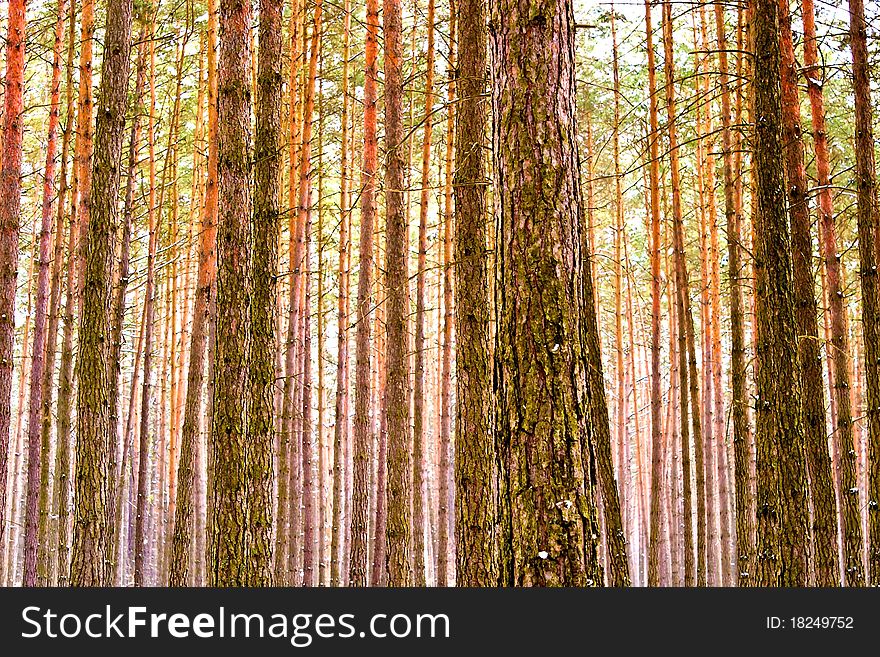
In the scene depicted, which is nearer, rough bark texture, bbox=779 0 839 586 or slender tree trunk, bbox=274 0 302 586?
rough bark texture, bbox=779 0 839 586

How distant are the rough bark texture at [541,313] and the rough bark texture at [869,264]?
330 cm

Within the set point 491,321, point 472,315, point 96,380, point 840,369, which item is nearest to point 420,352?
point 472,315

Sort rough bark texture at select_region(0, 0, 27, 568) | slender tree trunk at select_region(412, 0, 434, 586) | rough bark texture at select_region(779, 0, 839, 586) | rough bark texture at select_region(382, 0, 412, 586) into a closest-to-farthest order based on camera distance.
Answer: rough bark texture at select_region(779, 0, 839, 586) < rough bark texture at select_region(0, 0, 27, 568) < rough bark texture at select_region(382, 0, 412, 586) < slender tree trunk at select_region(412, 0, 434, 586)

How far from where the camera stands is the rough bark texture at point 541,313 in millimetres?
3553

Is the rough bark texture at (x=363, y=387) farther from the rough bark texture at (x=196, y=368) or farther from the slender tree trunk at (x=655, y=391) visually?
the slender tree trunk at (x=655, y=391)

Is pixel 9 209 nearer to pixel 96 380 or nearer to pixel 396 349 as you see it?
pixel 96 380

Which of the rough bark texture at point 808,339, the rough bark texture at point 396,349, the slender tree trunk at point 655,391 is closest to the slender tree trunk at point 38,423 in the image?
the rough bark texture at point 396,349

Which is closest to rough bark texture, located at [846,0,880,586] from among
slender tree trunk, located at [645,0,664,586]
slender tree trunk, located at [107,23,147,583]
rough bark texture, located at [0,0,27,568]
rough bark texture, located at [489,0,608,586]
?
slender tree trunk, located at [645,0,664,586]

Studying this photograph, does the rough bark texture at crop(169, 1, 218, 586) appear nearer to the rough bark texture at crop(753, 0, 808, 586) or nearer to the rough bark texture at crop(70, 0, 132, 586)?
the rough bark texture at crop(70, 0, 132, 586)

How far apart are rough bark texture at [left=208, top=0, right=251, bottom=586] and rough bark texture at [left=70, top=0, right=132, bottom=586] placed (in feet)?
3.80

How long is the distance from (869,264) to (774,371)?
1654 millimetres

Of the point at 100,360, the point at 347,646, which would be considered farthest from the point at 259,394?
the point at 347,646

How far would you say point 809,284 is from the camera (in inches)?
254

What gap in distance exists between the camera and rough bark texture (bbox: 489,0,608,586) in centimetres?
355
